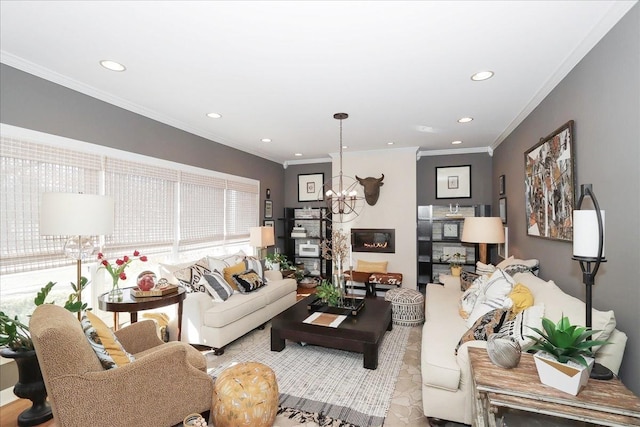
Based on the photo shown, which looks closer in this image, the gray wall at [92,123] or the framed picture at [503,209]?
the gray wall at [92,123]

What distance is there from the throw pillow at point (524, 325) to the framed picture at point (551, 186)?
2.66ft

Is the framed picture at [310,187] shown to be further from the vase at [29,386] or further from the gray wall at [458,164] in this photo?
the vase at [29,386]

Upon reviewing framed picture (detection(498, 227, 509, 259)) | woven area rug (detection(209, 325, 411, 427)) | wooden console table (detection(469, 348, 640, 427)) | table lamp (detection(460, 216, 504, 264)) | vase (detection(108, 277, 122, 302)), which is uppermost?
table lamp (detection(460, 216, 504, 264))

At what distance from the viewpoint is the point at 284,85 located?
2.96m

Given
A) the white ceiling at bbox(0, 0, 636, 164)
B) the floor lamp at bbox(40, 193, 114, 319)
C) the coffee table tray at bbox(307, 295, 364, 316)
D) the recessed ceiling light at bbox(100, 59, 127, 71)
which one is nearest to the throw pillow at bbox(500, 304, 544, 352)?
the coffee table tray at bbox(307, 295, 364, 316)

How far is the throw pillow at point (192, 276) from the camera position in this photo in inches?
137

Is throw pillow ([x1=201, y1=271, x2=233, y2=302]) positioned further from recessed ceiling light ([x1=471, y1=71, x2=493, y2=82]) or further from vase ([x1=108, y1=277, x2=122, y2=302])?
recessed ceiling light ([x1=471, y1=71, x2=493, y2=82])

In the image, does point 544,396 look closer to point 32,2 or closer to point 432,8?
point 432,8

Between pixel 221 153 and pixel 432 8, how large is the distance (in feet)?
12.7

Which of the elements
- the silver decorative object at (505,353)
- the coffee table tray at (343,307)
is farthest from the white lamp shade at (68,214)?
the silver decorative object at (505,353)

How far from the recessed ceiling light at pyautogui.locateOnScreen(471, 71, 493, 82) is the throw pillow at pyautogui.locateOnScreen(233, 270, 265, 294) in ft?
10.9

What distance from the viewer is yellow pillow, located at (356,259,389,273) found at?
18.9 feet

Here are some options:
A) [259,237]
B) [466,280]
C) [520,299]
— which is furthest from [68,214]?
[466,280]

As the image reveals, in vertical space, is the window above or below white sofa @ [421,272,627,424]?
above
